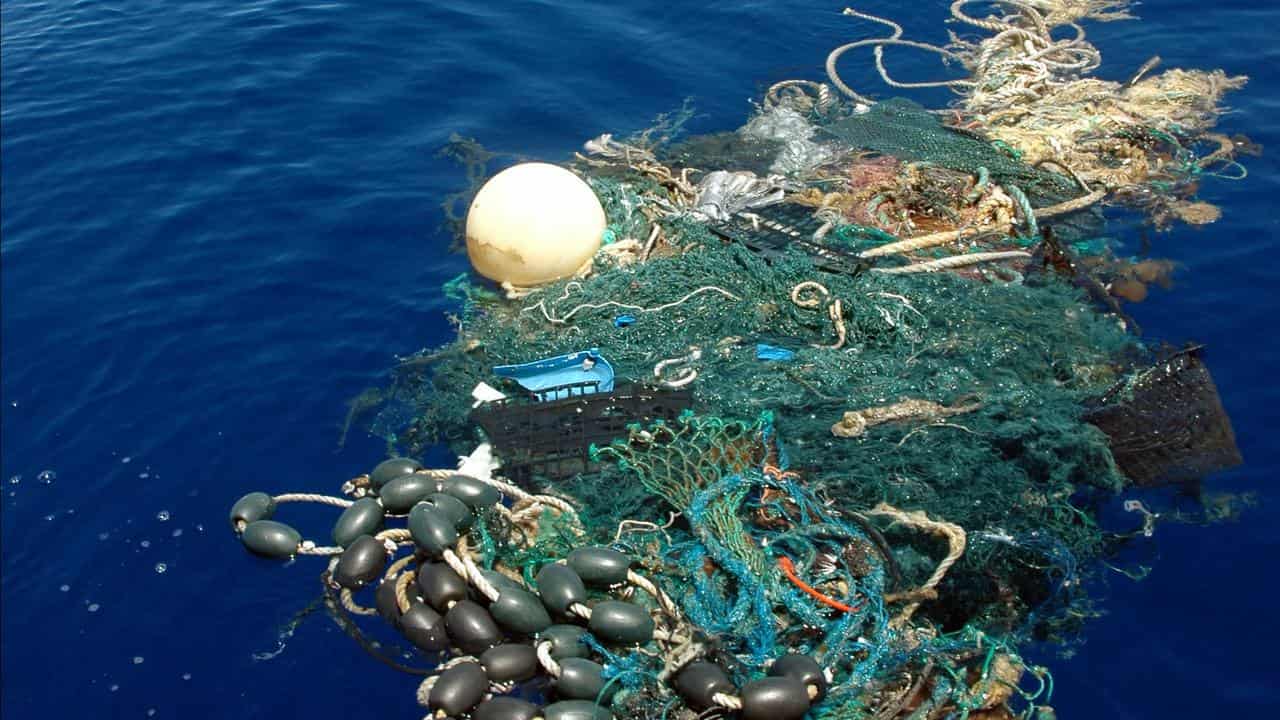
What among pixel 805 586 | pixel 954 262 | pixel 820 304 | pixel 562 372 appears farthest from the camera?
pixel 954 262

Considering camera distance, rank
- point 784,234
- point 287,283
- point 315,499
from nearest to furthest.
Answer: point 315,499 → point 784,234 → point 287,283

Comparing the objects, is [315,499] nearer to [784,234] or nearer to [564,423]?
[564,423]

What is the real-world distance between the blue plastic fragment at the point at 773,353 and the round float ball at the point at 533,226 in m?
1.65

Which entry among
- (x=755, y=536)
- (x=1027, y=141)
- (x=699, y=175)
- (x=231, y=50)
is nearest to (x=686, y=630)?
(x=755, y=536)

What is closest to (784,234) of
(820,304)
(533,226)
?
(820,304)

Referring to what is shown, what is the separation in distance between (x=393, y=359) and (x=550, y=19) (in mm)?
6629

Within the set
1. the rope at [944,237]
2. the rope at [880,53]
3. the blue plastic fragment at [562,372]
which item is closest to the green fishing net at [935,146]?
the rope at [944,237]

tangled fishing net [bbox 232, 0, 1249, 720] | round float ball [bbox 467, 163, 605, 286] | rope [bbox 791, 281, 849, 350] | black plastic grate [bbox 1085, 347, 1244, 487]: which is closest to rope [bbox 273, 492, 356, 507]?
tangled fishing net [bbox 232, 0, 1249, 720]

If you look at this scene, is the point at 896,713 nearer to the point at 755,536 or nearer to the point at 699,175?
the point at 755,536

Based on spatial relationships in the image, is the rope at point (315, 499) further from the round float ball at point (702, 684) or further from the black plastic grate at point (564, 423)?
the round float ball at point (702, 684)

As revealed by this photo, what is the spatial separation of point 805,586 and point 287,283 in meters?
5.23

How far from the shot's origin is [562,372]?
6.36m

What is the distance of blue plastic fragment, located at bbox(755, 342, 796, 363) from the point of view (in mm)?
6324

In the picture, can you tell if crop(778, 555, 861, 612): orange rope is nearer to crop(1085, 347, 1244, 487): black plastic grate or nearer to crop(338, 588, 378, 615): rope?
crop(1085, 347, 1244, 487): black plastic grate
